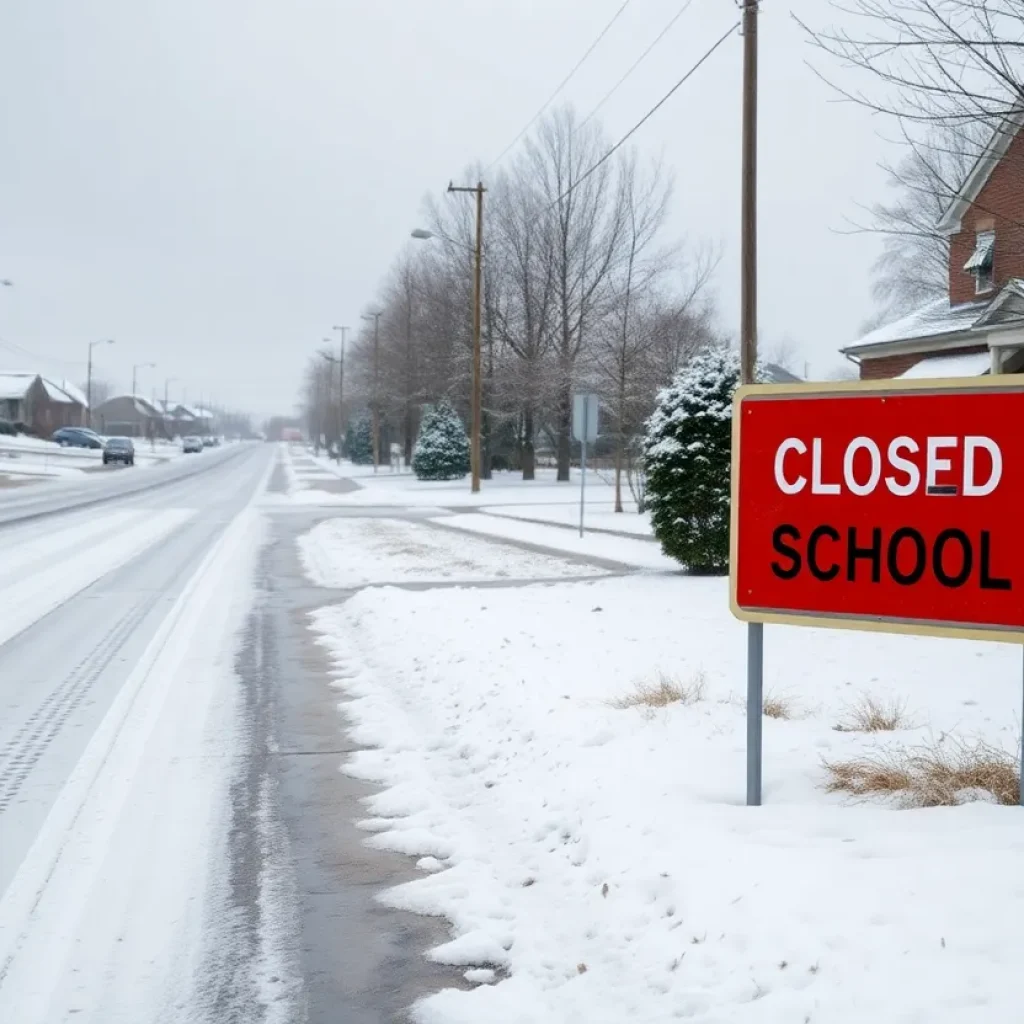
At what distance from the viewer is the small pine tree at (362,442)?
8550 centimetres

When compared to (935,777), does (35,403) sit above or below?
above

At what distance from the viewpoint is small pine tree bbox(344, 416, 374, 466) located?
3366 inches

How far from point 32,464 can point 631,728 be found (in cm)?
6537

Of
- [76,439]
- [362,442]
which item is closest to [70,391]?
[76,439]

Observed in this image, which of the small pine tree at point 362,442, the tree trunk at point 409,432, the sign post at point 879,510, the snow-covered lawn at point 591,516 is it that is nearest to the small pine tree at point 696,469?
the snow-covered lawn at point 591,516

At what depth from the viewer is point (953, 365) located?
80.7 ft

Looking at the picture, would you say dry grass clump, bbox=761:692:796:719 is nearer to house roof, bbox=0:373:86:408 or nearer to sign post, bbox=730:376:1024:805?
sign post, bbox=730:376:1024:805

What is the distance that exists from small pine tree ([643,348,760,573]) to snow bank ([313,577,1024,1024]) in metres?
6.63

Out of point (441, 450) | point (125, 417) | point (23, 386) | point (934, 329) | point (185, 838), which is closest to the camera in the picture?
point (185, 838)

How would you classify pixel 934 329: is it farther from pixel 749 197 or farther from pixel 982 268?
pixel 749 197

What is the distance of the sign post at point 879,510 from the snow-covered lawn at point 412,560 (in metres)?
11.1

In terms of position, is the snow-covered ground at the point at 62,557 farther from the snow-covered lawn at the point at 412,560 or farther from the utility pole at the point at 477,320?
the utility pole at the point at 477,320

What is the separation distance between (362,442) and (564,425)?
125 ft

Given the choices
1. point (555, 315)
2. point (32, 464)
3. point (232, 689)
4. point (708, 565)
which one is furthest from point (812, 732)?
point (32, 464)
